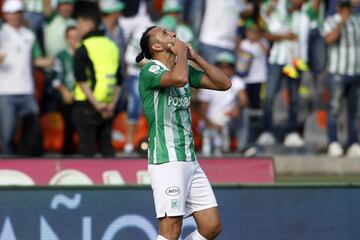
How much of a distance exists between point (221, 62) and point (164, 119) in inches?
250

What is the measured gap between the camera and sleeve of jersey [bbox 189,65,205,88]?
32.0 ft

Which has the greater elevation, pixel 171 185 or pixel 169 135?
pixel 169 135

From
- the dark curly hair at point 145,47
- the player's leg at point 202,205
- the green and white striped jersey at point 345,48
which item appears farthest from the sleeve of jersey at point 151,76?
the green and white striped jersey at point 345,48

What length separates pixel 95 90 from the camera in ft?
45.1

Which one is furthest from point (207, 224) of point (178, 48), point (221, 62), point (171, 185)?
point (221, 62)

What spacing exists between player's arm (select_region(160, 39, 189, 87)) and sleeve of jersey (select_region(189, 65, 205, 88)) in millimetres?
536

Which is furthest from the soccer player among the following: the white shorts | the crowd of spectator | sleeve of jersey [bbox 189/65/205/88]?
the crowd of spectator

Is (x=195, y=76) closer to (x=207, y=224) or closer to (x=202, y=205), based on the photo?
(x=202, y=205)

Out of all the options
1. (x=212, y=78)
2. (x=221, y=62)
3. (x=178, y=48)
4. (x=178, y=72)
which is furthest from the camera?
(x=221, y=62)

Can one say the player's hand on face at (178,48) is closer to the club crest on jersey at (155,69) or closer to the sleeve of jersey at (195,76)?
the club crest on jersey at (155,69)

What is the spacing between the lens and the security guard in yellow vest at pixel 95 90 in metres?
13.6

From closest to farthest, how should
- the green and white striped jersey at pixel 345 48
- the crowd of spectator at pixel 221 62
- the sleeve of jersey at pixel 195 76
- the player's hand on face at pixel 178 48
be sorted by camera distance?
the player's hand on face at pixel 178 48, the sleeve of jersey at pixel 195 76, the crowd of spectator at pixel 221 62, the green and white striped jersey at pixel 345 48

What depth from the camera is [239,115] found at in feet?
51.4

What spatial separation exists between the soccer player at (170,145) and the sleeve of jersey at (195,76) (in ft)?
0.80
